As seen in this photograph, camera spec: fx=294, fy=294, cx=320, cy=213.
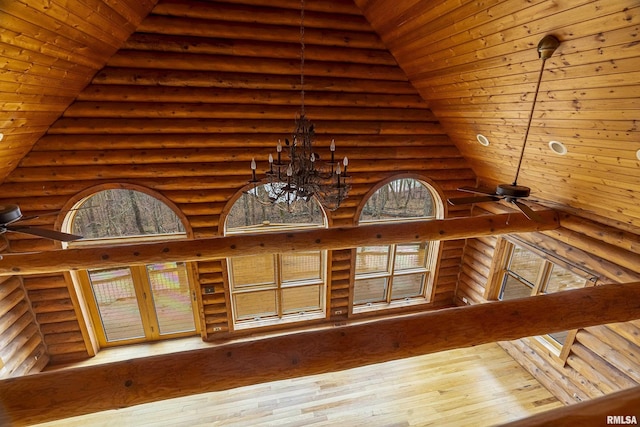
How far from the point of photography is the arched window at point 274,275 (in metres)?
5.20

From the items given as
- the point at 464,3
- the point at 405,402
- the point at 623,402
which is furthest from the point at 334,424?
the point at 464,3

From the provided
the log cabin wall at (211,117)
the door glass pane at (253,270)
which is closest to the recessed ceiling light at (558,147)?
the log cabin wall at (211,117)

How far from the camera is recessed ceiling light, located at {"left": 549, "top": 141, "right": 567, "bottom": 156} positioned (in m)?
3.36

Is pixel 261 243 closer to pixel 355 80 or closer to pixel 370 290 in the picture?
pixel 355 80

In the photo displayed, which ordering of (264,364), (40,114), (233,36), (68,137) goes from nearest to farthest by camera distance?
(264,364) < (40,114) < (233,36) < (68,137)

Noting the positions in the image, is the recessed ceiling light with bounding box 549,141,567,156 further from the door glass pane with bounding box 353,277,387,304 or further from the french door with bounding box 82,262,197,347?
the french door with bounding box 82,262,197,347

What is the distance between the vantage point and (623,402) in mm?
1212

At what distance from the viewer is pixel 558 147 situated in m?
3.43

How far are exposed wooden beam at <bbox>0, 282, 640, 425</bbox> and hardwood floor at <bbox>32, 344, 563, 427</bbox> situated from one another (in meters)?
2.70

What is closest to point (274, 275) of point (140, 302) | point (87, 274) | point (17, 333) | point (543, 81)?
point (140, 302)

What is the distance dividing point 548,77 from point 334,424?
481 cm

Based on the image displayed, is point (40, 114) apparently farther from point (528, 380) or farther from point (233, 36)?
point (528, 380)

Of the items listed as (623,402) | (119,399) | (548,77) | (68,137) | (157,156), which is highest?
(548,77)

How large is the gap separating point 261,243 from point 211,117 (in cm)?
201
